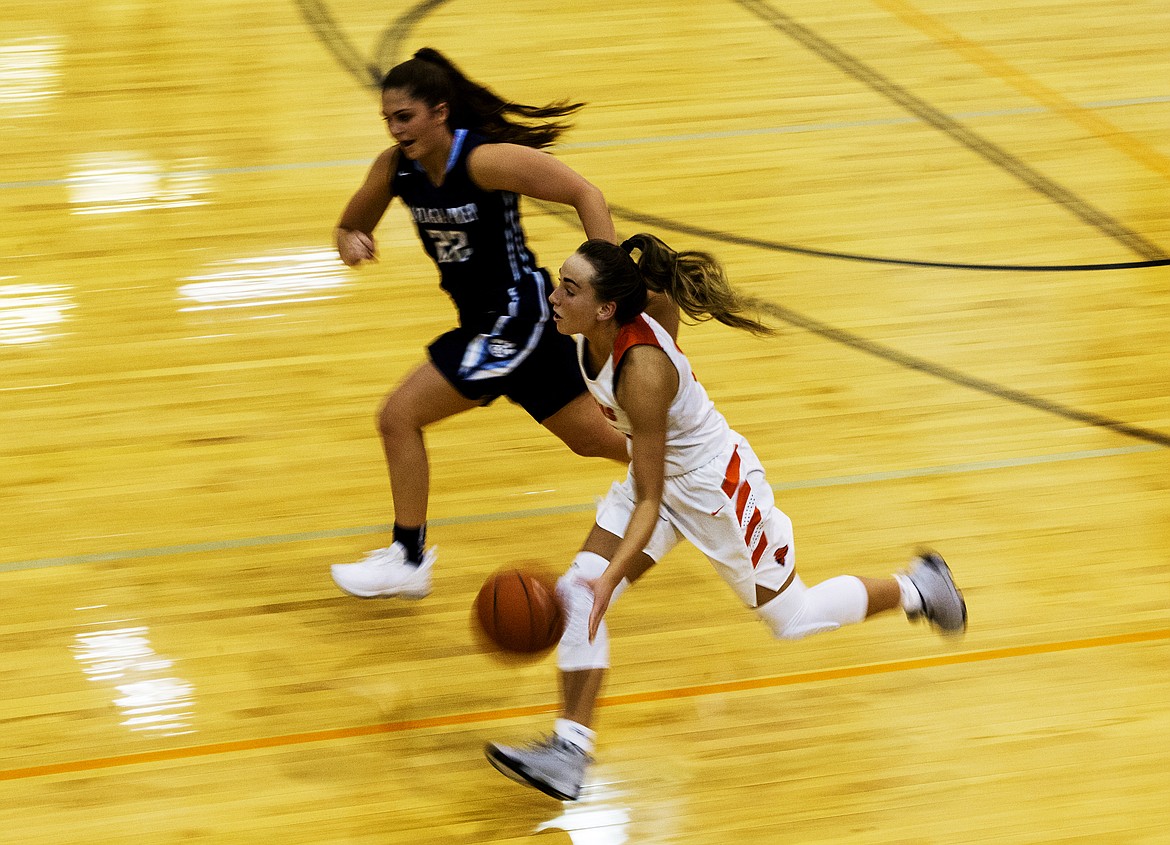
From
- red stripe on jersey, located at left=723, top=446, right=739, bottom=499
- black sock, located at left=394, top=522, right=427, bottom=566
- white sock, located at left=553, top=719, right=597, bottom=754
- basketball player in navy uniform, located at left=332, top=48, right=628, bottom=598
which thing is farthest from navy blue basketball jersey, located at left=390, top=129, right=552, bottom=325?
white sock, located at left=553, top=719, right=597, bottom=754

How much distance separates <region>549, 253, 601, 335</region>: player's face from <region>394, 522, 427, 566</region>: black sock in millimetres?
1000

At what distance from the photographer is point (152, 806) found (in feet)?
11.2

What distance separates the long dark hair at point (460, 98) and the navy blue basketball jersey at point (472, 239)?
65 mm

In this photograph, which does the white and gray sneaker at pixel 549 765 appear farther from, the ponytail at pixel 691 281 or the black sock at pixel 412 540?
the ponytail at pixel 691 281

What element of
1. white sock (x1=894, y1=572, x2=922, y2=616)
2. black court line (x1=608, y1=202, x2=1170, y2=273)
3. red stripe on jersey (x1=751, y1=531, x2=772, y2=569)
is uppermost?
black court line (x1=608, y1=202, x2=1170, y2=273)

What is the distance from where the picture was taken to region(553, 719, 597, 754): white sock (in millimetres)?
3320

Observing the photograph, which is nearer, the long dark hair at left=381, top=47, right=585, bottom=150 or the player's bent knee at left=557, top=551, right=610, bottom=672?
the player's bent knee at left=557, top=551, right=610, bottom=672

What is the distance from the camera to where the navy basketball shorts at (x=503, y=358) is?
3895 mm

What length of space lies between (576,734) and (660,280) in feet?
3.64

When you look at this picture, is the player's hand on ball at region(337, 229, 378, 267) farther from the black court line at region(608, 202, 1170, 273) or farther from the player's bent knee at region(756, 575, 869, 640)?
the black court line at region(608, 202, 1170, 273)

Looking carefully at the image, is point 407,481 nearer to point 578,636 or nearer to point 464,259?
point 464,259

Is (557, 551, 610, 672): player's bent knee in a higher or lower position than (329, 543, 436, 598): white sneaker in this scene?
higher

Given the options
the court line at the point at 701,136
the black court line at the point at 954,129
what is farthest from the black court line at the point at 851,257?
the court line at the point at 701,136

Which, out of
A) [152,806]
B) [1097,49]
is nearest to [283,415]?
[152,806]
